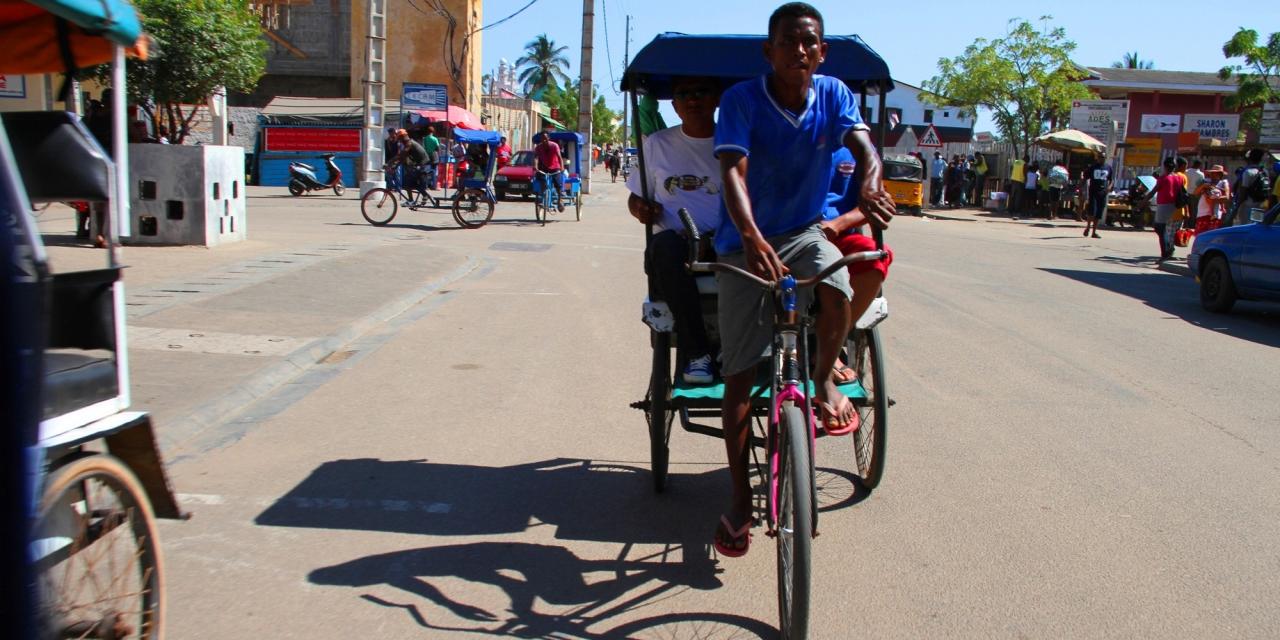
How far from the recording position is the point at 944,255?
18.1 metres

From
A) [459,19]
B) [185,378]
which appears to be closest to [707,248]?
[185,378]

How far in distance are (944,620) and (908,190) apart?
28.6 meters

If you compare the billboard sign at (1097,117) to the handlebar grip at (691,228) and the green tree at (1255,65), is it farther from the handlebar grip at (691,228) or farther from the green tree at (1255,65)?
the handlebar grip at (691,228)

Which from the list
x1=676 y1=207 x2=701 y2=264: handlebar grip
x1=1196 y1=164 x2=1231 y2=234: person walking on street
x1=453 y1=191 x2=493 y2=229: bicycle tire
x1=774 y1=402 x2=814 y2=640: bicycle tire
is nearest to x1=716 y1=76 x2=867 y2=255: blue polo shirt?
x1=676 y1=207 x2=701 y2=264: handlebar grip

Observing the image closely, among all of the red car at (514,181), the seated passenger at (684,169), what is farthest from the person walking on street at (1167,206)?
the seated passenger at (684,169)

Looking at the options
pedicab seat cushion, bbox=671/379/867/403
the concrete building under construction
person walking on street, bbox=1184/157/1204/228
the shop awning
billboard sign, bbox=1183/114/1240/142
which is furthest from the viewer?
the concrete building under construction

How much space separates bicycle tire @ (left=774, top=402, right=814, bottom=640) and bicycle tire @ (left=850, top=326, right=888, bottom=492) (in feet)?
4.13

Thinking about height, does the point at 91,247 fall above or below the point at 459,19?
below

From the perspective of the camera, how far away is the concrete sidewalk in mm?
6480

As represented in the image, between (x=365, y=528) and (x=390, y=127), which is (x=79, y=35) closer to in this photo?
(x=365, y=528)

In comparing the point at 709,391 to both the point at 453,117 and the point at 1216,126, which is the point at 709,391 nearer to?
the point at 453,117

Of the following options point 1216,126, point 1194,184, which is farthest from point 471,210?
point 1216,126

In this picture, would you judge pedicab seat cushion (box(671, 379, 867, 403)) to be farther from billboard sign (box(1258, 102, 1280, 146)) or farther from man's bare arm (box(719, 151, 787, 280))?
billboard sign (box(1258, 102, 1280, 146))

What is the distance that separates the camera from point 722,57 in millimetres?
5125
